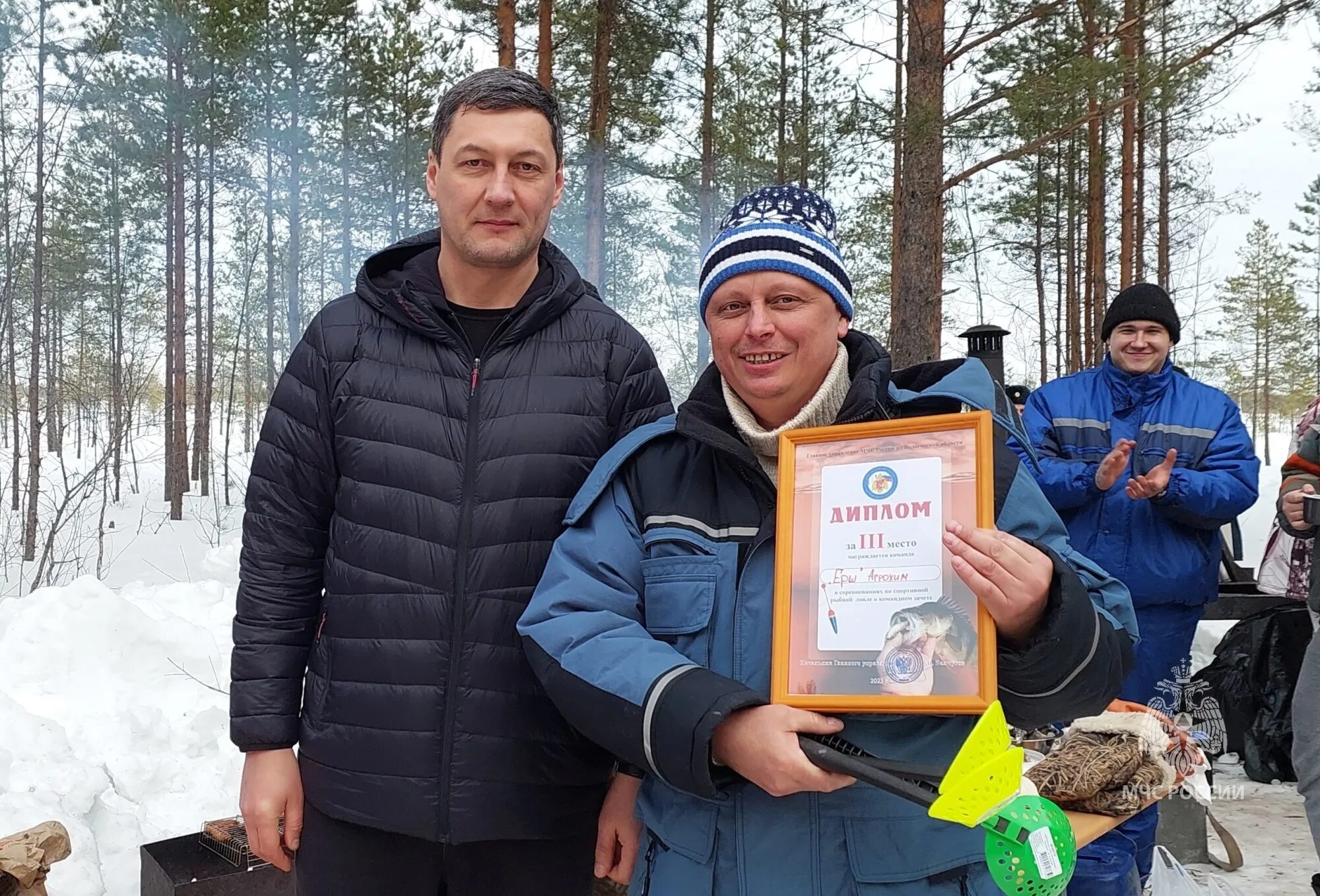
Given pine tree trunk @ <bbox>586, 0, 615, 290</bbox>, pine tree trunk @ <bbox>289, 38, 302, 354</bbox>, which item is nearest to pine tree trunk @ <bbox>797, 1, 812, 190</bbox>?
pine tree trunk @ <bbox>586, 0, 615, 290</bbox>

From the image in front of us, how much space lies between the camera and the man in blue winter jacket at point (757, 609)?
1.18 m

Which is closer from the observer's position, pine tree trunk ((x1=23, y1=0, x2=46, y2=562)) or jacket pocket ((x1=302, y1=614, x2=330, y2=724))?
jacket pocket ((x1=302, y1=614, x2=330, y2=724))

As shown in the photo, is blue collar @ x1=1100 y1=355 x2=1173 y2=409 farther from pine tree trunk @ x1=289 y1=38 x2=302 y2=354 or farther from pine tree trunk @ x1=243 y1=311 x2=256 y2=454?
pine tree trunk @ x1=243 y1=311 x2=256 y2=454

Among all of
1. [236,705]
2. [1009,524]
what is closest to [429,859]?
[236,705]

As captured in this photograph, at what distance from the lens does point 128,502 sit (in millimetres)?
16594

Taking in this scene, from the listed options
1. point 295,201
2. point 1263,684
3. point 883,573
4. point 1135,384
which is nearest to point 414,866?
point 883,573

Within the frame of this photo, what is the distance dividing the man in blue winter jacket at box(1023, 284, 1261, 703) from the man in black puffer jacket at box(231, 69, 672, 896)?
2566 millimetres

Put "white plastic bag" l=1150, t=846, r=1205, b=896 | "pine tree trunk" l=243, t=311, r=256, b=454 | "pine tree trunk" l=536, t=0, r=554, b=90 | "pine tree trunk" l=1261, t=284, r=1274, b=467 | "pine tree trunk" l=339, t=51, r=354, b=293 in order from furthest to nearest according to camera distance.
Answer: "pine tree trunk" l=1261, t=284, r=1274, b=467 < "pine tree trunk" l=243, t=311, r=256, b=454 < "pine tree trunk" l=339, t=51, r=354, b=293 < "pine tree trunk" l=536, t=0, r=554, b=90 < "white plastic bag" l=1150, t=846, r=1205, b=896

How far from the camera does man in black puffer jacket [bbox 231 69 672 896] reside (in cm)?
170

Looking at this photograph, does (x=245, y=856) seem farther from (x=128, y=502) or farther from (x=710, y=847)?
(x=128, y=502)

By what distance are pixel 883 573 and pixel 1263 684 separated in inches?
200

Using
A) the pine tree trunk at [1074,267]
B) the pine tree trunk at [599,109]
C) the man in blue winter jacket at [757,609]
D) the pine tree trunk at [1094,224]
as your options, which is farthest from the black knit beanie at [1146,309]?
Answer: the pine tree trunk at [1074,267]

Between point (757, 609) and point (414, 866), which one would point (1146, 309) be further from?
point (414, 866)

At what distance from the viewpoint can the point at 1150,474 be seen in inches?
136
